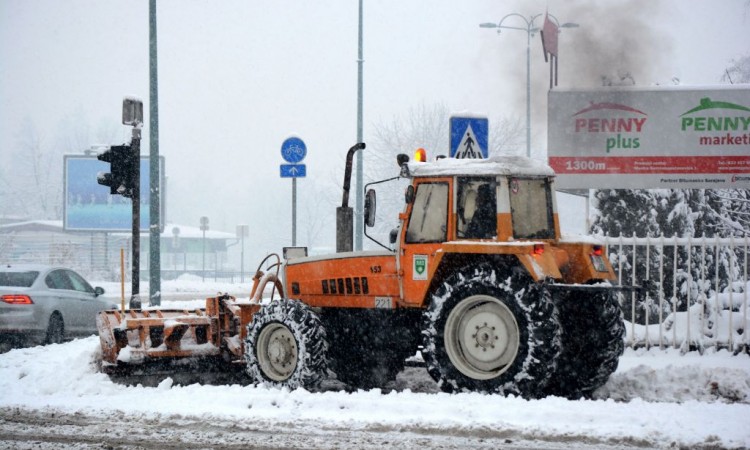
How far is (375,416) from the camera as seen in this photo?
7.39 meters

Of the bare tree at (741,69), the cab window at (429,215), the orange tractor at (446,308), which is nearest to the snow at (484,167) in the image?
the orange tractor at (446,308)

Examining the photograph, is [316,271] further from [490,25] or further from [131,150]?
[490,25]

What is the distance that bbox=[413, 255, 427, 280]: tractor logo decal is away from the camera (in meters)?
8.66

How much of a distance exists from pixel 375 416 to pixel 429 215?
223 centimetres

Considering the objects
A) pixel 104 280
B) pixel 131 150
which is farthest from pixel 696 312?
pixel 104 280

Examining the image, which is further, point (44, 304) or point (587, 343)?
point (44, 304)

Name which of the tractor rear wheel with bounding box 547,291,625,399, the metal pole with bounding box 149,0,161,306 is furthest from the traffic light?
the tractor rear wheel with bounding box 547,291,625,399

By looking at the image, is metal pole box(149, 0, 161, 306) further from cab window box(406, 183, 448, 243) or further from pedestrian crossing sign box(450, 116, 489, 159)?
cab window box(406, 183, 448, 243)

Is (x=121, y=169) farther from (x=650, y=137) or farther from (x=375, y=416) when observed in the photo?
(x=650, y=137)

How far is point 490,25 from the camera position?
2833cm

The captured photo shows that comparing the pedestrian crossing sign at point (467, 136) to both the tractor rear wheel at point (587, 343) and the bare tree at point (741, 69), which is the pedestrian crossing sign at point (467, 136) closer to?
the tractor rear wheel at point (587, 343)

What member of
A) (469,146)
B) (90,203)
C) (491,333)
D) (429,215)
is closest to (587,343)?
(491,333)

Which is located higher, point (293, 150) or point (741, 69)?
point (741, 69)

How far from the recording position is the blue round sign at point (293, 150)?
15.9 meters
